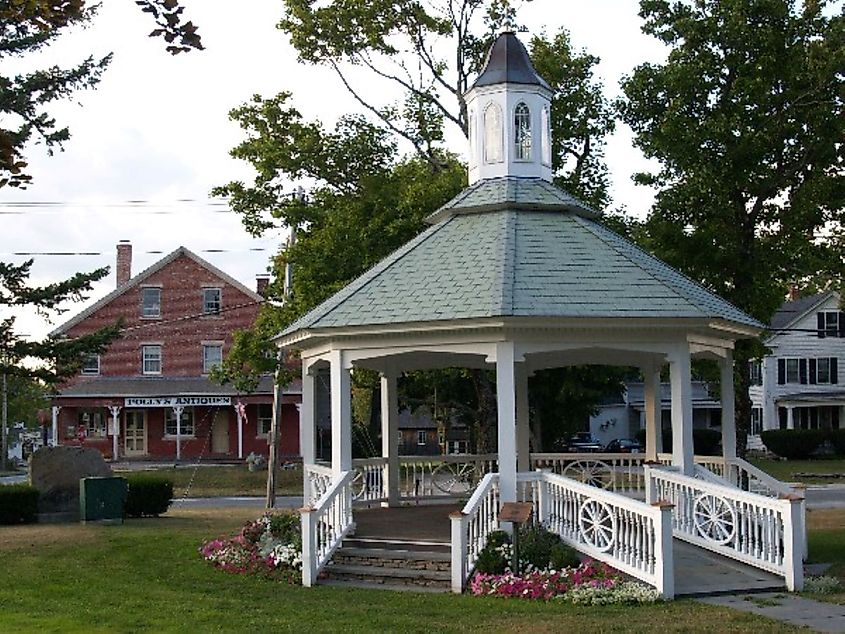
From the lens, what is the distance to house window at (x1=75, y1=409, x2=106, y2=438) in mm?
60125

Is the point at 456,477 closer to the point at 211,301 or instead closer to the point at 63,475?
the point at 63,475

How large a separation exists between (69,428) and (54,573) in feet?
146

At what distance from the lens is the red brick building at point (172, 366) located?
60.0 meters

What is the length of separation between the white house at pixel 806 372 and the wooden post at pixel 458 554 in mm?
50464

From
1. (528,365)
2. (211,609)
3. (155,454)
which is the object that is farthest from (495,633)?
(155,454)

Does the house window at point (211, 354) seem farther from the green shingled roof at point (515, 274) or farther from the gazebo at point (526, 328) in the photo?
the green shingled roof at point (515, 274)

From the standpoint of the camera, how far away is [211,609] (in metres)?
13.9

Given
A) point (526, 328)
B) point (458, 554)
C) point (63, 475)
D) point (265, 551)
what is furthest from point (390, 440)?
point (63, 475)

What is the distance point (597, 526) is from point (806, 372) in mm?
51599

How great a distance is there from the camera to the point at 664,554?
47.9 feet

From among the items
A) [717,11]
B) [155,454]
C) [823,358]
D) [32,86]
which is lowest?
[155,454]

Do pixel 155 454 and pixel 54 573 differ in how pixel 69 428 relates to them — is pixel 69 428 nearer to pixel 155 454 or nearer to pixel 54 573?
pixel 155 454

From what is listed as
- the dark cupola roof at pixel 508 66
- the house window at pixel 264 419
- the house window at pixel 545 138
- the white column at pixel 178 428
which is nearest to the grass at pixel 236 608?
the house window at pixel 545 138

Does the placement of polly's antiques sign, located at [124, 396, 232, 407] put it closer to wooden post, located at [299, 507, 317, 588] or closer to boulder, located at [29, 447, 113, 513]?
boulder, located at [29, 447, 113, 513]
